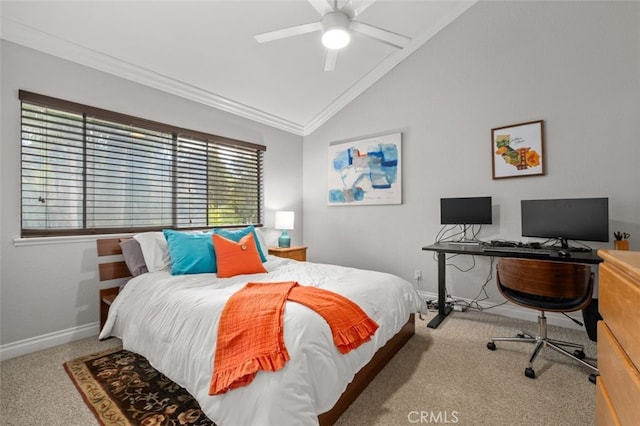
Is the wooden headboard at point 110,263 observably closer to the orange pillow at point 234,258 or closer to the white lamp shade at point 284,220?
the orange pillow at point 234,258

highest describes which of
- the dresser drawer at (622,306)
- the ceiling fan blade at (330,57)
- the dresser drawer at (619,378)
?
the ceiling fan blade at (330,57)

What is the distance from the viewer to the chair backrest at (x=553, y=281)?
6.48ft

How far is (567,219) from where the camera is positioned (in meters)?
2.67

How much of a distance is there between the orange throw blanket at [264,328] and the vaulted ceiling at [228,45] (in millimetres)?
2100

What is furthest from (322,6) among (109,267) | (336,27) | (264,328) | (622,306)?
(109,267)

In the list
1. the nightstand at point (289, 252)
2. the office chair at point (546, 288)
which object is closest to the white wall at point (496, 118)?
the nightstand at point (289, 252)

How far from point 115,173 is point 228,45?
1.74 meters

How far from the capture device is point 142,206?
305 cm

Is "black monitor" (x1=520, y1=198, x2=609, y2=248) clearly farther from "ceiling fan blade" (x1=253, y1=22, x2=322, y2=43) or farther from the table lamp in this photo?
the table lamp

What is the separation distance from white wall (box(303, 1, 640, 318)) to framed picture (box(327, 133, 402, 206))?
4.5 inches

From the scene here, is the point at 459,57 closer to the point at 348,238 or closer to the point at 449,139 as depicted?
the point at 449,139

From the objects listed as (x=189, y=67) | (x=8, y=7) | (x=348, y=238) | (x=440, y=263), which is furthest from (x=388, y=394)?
(x=8, y=7)

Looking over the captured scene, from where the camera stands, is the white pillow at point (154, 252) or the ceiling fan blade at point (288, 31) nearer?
the ceiling fan blade at point (288, 31)

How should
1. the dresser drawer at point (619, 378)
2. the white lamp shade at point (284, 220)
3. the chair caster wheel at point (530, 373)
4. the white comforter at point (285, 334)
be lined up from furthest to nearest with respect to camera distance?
the white lamp shade at point (284, 220) < the chair caster wheel at point (530, 373) < the white comforter at point (285, 334) < the dresser drawer at point (619, 378)
